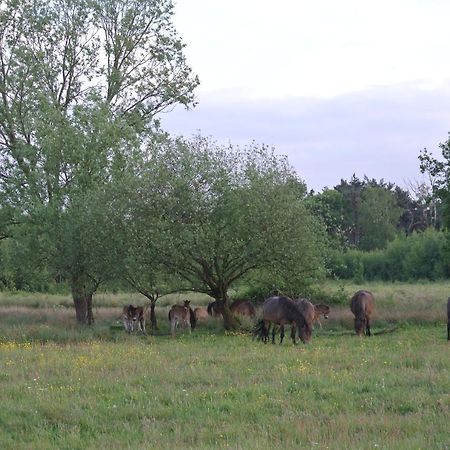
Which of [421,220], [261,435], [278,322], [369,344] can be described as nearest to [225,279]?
[278,322]

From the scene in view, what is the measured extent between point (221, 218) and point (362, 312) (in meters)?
6.07

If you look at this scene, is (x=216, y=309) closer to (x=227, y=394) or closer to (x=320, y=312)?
(x=320, y=312)

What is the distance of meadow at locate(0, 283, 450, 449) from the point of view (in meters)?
10.1

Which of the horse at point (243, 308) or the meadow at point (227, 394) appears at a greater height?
the horse at point (243, 308)

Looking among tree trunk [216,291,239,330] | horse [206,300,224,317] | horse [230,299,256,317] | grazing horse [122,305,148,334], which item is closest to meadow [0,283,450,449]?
grazing horse [122,305,148,334]

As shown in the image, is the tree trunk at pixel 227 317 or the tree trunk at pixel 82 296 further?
the tree trunk at pixel 82 296

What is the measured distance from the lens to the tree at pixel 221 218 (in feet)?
87.7

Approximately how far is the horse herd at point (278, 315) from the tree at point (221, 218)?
1.59 metres

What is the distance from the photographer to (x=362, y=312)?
25.9 meters

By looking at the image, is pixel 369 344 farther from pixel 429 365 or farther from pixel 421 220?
pixel 421 220

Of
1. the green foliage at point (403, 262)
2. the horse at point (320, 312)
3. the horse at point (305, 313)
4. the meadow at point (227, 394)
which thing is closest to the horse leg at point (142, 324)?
the meadow at point (227, 394)

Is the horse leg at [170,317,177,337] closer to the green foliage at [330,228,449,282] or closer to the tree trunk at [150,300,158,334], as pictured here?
the tree trunk at [150,300,158,334]

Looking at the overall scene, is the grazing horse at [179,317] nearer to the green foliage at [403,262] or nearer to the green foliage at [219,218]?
the green foliage at [219,218]

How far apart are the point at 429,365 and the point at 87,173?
58.1 ft
